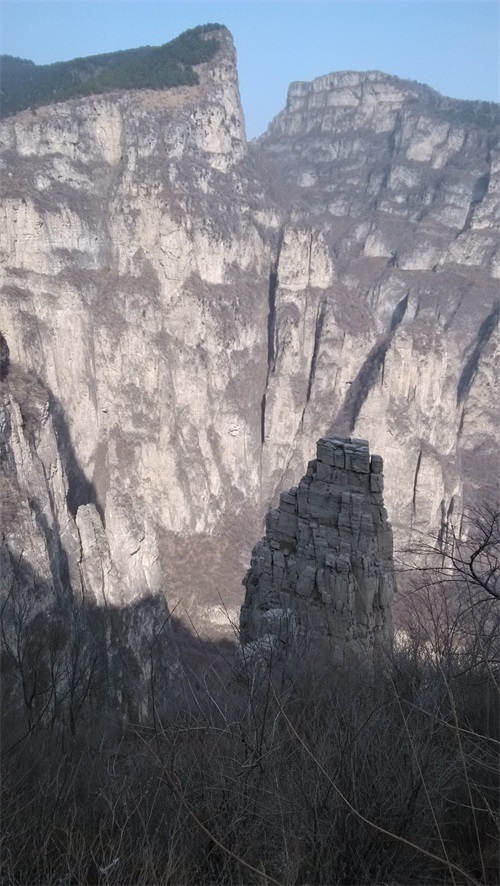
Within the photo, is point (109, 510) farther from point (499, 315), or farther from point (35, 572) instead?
point (499, 315)

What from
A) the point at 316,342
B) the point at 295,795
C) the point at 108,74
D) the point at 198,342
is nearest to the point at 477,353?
→ the point at 316,342

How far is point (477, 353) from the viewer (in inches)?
2387

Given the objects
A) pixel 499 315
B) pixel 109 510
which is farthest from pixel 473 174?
pixel 109 510

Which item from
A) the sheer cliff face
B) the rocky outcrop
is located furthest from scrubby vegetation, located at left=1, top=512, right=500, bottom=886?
the sheer cliff face

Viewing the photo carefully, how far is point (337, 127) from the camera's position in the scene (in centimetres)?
9312

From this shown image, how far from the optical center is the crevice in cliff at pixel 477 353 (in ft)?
184

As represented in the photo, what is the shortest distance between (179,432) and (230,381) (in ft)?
20.6

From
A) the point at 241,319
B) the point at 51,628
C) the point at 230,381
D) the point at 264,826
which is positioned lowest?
the point at 264,826

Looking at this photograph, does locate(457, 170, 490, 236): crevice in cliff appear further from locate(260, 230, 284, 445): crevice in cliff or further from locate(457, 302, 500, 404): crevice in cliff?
locate(260, 230, 284, 445): crevice in cliff

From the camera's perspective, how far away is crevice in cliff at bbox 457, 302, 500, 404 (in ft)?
184

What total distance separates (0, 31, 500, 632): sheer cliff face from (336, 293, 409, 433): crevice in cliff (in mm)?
196

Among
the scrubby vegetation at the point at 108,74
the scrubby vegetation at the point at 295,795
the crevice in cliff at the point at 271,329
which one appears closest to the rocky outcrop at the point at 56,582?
the scrubby vegetation at the point at 295,795

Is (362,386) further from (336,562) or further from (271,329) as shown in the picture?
(336,562)

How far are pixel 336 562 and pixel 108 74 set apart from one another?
5424 centimetres
